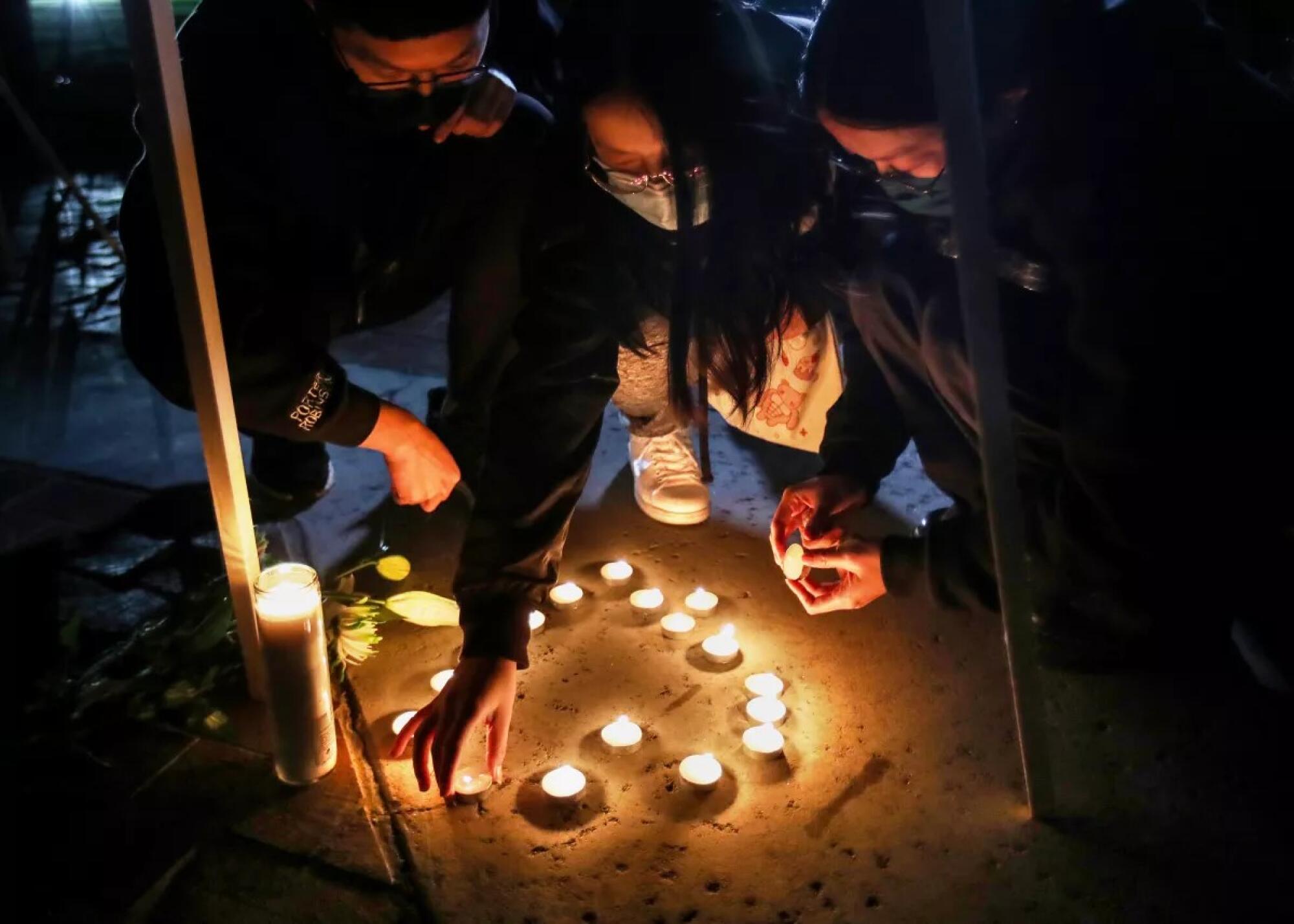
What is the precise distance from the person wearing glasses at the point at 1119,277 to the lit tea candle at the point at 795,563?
244 millimetres

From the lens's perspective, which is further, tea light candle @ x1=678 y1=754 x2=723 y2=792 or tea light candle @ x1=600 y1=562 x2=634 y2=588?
tea light candle @ x1=600 y1=562 x2=634 y2=588

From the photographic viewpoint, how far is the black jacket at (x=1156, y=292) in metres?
1.33

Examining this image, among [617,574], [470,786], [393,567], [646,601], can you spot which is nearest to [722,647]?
A: [646,601]

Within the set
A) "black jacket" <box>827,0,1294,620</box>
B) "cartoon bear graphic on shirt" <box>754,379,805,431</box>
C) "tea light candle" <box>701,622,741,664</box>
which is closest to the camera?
"black jacket" <box>827,0,1294,620</box>

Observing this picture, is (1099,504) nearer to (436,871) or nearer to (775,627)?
(775,627)

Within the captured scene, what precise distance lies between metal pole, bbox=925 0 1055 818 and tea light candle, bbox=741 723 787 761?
41 centimetres

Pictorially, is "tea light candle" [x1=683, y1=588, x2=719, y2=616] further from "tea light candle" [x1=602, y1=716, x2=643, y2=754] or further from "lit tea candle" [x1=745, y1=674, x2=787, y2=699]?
"tea light candle" [x1=602, y1=716, x2=643, y2=754]

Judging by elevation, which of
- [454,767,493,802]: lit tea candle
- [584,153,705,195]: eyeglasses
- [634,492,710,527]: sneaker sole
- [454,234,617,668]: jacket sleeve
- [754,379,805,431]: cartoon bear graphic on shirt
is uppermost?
[584,153,705,195]: eyeglasses

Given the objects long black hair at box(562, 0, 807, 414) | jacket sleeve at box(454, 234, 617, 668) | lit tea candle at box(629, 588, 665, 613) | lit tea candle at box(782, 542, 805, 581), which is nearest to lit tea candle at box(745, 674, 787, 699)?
lit tea candle at box(782, 542, 805, 581)

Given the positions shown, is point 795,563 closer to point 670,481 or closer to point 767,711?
point 767,711

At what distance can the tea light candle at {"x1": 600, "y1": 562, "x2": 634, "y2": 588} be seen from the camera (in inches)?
89.7

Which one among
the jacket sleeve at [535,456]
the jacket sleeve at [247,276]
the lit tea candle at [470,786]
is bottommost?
the lit tea candle at [470,786]

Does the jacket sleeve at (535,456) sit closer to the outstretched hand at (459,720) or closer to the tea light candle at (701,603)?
the outstretched hand at (459,720)

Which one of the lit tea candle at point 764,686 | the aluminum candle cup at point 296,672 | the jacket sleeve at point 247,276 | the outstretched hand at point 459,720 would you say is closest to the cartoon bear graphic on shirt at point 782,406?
the lit tea candle at point 764,686
